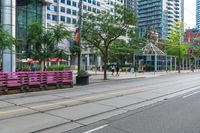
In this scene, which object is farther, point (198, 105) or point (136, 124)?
point (198, 105)

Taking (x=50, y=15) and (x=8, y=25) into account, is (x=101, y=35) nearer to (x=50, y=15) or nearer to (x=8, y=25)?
(x=8, y=25)

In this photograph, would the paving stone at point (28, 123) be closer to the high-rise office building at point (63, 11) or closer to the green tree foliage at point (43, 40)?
the green tree foliage at point (43, 40)

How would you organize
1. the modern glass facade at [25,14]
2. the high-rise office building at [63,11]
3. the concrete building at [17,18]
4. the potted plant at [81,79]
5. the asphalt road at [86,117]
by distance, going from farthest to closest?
the high-rise office building at [63,11] → the modern glass facade at [25,14] → the concrete building at [17,18] → the potted plant at [81,79] → the asphalt road at [86,117]

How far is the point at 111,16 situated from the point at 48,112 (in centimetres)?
2446

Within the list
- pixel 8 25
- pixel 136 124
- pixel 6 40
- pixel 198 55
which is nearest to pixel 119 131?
pixel 136 124

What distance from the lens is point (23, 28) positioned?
41531 millimetres

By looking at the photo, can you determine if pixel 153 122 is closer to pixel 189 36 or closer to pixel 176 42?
pixel 176 42

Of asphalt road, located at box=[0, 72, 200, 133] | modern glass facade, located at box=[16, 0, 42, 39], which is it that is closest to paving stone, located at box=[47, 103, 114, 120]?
asphalt road, located at box=[0, 72, 200, 133]

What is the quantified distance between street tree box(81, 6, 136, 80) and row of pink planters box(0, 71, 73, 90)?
11113 mm

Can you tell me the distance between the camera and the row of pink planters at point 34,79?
19.0 m

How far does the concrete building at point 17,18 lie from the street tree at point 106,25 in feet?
21.7

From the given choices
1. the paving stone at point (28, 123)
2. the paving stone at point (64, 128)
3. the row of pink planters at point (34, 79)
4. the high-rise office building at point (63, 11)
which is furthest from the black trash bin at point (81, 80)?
the high-rise office building at point (63, 11)

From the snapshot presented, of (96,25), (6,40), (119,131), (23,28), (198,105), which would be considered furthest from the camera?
(23,28)

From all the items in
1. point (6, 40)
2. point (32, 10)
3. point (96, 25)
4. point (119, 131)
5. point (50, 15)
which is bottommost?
point (119, 131)
